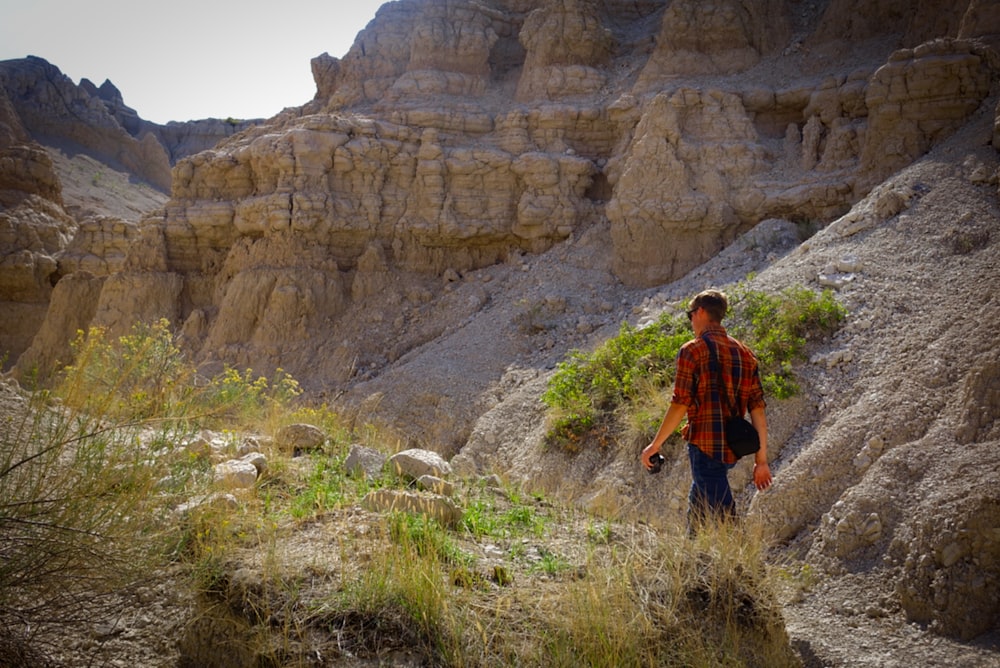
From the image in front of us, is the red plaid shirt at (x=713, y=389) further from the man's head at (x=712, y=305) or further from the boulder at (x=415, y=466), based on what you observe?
the boulder at (x=415, y=466)

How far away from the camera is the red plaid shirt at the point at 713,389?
4559 millimetres

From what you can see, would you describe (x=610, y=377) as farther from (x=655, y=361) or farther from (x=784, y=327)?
(x=784, y=327)

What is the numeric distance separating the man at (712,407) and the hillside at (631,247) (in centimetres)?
97

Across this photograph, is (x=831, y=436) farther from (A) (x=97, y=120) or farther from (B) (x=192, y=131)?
(B) (x=192, y=131)

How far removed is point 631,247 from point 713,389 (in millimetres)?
11642

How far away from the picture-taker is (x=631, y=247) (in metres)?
15.9

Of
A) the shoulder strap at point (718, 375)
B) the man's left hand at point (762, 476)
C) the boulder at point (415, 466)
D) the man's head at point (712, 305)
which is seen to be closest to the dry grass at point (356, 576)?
the man's left hand at point (762, 476)

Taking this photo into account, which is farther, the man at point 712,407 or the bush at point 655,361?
the bush at point 655,361

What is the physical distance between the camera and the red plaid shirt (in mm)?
4559

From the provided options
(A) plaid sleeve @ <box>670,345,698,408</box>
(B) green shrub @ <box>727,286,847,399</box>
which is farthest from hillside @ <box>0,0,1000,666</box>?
(A) plaid sleeve @ <box>670,345,698,408</box>

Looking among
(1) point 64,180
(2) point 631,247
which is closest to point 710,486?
(2) point 631,247

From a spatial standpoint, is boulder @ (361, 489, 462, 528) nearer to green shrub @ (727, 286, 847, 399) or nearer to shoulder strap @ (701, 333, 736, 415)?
shoulder strap @ (701, 333, 736, 415)

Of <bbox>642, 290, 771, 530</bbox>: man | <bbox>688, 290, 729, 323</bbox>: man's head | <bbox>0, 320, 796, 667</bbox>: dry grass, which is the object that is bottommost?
<bbox>0, 320, 796, 667</bbox>: dry grass

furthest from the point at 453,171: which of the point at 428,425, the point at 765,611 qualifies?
the point at 765,611
